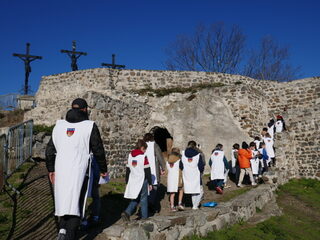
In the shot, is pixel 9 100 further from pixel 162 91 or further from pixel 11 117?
pixel 162 91

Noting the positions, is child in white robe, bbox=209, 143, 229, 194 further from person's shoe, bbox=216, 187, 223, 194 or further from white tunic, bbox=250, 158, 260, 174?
white tunic, bbox=250, 158, 260, 174

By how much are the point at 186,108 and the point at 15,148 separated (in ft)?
Result: 26.0

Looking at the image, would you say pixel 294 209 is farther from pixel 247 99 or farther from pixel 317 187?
pixel 247 99

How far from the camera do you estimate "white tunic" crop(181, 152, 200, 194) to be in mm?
6223

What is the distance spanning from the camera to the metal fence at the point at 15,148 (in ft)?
22.0

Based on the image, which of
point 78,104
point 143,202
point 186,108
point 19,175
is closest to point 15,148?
point 19,175

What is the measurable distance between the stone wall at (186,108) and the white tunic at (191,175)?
16.1 feet

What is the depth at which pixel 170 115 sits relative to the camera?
13.8 metres

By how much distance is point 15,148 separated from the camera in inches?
317

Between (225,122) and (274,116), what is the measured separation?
13.9 feet

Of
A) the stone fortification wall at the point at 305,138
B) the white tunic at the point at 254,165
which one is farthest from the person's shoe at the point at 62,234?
the stone fortification wall at the point at 305,138

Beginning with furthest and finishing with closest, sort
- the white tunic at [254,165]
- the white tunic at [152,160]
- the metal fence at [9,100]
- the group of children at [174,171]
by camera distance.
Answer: the metal fence at [9,100] → the white tunic at [254,165] → the white tunic at [152,160] → the group of children at [174,171]

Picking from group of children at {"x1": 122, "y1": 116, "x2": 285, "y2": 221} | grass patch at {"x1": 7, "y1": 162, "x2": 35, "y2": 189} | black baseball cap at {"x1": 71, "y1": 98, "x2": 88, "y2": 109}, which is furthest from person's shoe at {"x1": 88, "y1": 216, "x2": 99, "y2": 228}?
grass patch at {"x1": 7, "y1": 162, "x2": 35, "y2": 189}

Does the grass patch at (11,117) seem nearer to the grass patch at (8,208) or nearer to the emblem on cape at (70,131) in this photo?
the grass patch at (8,208)
